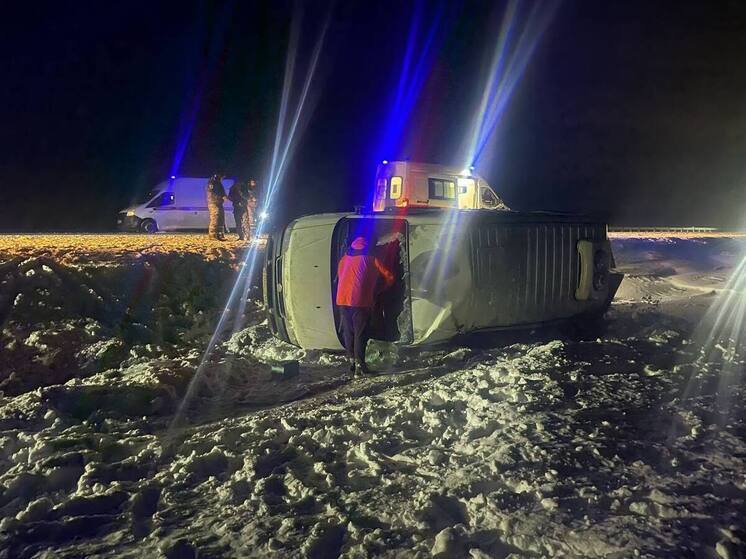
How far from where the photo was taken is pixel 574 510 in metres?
2.74

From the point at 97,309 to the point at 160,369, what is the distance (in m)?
2.11

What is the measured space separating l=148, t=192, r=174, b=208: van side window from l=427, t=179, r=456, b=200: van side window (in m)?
8.40

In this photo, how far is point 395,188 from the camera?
15.2 m

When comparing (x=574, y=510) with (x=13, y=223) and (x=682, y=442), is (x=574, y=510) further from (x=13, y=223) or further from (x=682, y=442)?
(x=13, y=223)

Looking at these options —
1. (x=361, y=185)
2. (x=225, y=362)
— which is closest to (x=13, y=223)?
(x=361, y=185)

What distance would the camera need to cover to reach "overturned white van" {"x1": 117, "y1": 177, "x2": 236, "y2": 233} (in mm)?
18328

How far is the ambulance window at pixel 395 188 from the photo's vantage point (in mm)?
15047

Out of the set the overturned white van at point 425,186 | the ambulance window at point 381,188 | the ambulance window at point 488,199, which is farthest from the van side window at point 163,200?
the ambulance window at point 488,199

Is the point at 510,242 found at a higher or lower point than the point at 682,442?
higher

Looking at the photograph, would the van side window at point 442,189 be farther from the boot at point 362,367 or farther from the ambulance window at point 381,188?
the boot at point 362,367

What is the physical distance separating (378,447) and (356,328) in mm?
1919

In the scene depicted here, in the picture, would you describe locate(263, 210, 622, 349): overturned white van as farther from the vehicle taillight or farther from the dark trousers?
the dark trousers

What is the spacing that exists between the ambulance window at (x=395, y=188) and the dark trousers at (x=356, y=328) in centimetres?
981

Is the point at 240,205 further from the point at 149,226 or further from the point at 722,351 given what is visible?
the point at 722,351
